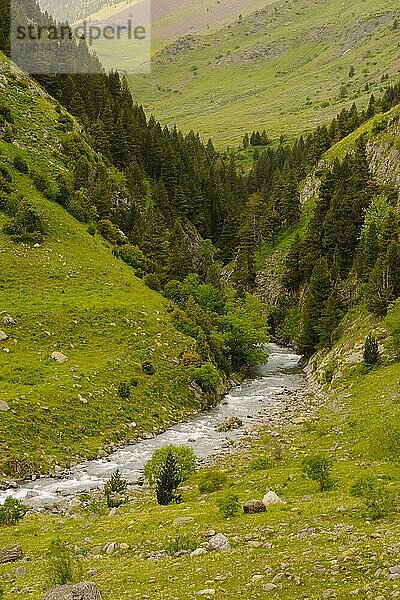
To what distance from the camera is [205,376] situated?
167ft

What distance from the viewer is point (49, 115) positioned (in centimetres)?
8231

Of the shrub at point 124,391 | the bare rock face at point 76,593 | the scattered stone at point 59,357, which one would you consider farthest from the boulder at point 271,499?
the scattered stone at point 59,357

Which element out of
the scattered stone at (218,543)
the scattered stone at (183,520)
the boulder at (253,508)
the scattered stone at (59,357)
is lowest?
the scattered stone at (59,357)

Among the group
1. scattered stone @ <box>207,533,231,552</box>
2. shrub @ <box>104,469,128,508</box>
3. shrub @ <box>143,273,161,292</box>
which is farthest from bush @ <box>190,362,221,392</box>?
scattered stone @ <box>207,533,231,552</box>

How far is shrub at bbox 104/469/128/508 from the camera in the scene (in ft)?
85.9

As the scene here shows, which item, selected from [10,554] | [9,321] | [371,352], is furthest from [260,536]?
[371,352]

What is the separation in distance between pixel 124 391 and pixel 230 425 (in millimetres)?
8462

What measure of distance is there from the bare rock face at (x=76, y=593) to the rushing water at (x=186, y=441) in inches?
641

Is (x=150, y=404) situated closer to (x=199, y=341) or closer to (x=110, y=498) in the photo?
(x=199, y=341)

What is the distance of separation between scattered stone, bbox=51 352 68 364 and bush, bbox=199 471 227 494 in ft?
60.1

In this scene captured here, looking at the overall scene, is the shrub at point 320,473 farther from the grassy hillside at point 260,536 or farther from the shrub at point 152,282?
the shrub at point 152,282

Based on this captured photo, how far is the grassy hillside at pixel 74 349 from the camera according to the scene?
35.8 metres

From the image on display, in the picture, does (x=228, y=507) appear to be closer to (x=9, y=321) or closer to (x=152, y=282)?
(x=9, y=321)

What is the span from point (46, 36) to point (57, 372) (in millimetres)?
96444
